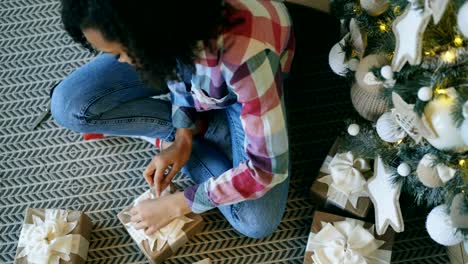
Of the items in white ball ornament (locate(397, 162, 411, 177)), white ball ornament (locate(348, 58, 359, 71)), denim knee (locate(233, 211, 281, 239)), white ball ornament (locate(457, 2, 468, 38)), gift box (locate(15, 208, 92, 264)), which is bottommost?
gift box (locate(15, 208, 92, 264))

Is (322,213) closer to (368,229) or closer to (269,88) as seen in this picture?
(368,229)

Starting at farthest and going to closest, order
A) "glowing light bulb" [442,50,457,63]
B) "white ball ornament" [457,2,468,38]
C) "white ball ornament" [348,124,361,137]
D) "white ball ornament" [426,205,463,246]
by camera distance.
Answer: "white ball ornament" [348,124,361,137], "white ball ornament" [426,205,463,246], "glowing light bulb" [442,50,457,63], "white ball ornament" [457,2,468,38]

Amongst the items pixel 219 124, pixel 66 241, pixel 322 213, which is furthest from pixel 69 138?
pixel 322 213

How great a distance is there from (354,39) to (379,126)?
19 cm

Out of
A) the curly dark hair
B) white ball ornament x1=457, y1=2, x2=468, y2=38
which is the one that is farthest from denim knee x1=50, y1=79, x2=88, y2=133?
white ball ornament x1=457, y1=2, x2=468, y2=38

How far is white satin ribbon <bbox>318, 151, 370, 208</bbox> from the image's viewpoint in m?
1.06

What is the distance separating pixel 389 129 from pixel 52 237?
70 centimetres

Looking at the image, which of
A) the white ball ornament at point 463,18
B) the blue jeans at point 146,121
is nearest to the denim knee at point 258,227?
the blue jeans at point 146,121

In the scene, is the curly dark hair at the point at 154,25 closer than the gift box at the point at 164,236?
Yes

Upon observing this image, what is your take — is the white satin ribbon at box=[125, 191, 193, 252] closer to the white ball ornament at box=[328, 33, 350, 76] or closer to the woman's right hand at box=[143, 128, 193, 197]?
the woman's right hand at box=[143, 128, 193, 197]

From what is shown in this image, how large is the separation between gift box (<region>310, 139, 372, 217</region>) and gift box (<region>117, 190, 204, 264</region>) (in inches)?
10.6

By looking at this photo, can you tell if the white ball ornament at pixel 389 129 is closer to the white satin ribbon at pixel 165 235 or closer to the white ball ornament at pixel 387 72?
the white ball ornament at pixel 387 72

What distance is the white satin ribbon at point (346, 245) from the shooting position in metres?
1.03

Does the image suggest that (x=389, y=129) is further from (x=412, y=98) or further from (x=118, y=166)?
(x=118, y=166)
